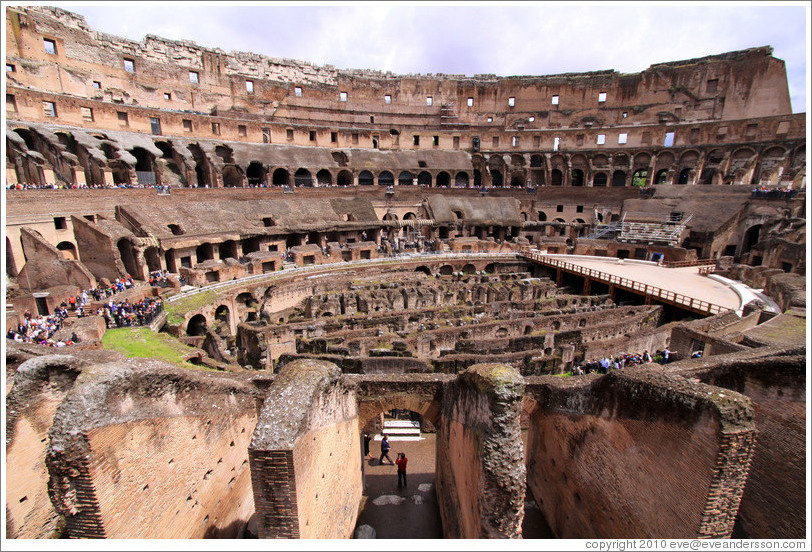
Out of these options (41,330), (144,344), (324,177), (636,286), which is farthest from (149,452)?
(324,177)

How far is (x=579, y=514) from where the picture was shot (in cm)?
798

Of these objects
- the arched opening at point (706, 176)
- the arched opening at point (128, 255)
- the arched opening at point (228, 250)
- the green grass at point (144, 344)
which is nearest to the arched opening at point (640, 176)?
the arched opening at point (706, 176)

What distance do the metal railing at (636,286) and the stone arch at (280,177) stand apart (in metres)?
23.7

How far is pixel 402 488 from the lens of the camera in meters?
10.1

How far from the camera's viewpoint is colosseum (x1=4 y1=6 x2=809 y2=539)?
6.02 metres

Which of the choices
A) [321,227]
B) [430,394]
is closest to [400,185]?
[321,227]

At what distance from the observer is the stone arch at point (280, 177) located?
36156 mm

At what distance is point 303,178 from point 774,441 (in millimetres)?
35680

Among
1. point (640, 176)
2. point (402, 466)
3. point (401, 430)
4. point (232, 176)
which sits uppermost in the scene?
point (640, 176)

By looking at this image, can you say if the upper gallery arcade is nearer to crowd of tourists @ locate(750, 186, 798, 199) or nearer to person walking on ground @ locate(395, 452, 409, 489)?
crowd of tourists @ locate(750, 186, 798, 199)

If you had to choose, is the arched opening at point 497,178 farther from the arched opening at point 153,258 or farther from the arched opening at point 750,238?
the arched opening at point 153,258

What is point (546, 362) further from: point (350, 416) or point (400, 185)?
point (400, 185)

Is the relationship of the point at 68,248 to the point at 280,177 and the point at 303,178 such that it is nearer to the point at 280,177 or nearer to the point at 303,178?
the point at 280,177

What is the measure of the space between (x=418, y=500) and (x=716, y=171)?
3924 cm
